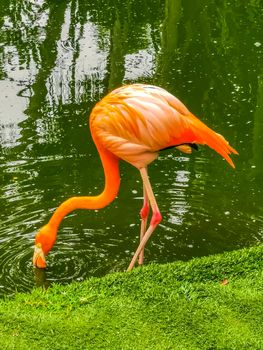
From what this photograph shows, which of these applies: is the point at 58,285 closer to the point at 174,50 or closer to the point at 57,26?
the point at 174,50

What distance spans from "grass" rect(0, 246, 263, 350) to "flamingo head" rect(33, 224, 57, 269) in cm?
45

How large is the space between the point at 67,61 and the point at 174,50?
1213mm

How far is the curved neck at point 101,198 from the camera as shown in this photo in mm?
4680

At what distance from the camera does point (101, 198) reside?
15.4 feet

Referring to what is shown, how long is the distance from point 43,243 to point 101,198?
45 centimetres

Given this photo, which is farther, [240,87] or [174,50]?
[174,50]

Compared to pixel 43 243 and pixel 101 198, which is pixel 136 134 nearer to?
pixel 101 198

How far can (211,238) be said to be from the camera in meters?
5.09

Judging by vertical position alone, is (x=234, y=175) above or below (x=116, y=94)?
below

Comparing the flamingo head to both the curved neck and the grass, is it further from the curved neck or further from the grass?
the grass

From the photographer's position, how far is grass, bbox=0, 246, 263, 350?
370 cm

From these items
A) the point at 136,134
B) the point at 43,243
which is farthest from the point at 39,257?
the point at 136,134

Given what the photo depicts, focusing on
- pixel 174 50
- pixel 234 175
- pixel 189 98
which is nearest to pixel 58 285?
pixel 234 175

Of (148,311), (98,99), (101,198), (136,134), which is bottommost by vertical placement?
(148,311)
